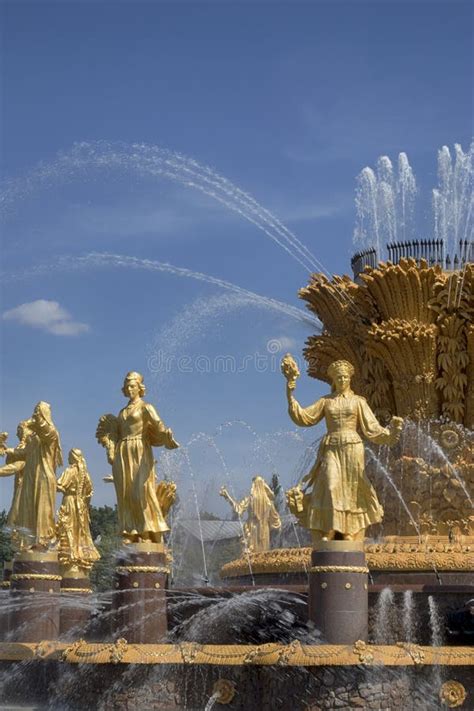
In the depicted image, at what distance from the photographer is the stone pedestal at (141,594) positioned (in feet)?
43.9

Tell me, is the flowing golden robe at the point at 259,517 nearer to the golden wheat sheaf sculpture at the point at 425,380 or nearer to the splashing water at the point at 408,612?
the golden wheat sheaf sculpture at the point at 425,380

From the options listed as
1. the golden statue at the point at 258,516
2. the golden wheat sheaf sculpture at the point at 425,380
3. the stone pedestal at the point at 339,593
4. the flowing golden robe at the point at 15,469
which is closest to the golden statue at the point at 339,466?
the stone pedestal at the point at 339,593

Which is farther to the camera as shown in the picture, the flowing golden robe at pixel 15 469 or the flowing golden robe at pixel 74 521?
the flowing golden robe at pixel 74 521

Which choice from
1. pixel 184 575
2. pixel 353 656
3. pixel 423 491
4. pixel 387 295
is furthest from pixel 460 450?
pixel 184 575

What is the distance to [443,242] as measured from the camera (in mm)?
17828

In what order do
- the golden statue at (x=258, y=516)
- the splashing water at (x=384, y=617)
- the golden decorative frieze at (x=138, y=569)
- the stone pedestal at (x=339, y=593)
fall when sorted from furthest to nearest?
1. the golden statue at (x=258, y=516)
2. the golden decorative frieze at (x=138, y=569)
3. the splashing water at (x=384, y=617)
4. the stone pedestal at (x=339, y=593)

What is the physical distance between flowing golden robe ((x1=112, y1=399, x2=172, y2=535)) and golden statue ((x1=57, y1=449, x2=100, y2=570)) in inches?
173

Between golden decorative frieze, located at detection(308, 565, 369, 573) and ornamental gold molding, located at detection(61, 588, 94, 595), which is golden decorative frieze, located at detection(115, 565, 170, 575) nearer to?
golden decorative frieze, located at detection(308, 565, 369, 573)

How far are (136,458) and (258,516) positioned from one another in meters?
6.58

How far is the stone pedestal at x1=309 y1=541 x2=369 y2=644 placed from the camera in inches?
480

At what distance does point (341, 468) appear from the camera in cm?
1316

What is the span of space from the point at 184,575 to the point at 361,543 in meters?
18.6

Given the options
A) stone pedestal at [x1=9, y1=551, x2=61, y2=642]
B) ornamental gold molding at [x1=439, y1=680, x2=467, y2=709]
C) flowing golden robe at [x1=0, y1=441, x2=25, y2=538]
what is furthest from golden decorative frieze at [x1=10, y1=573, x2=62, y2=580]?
ornamental gold molding at [x1=439, y1=680, x2=467, y2=709]

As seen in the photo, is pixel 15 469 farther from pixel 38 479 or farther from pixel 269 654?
pixel 269 654
